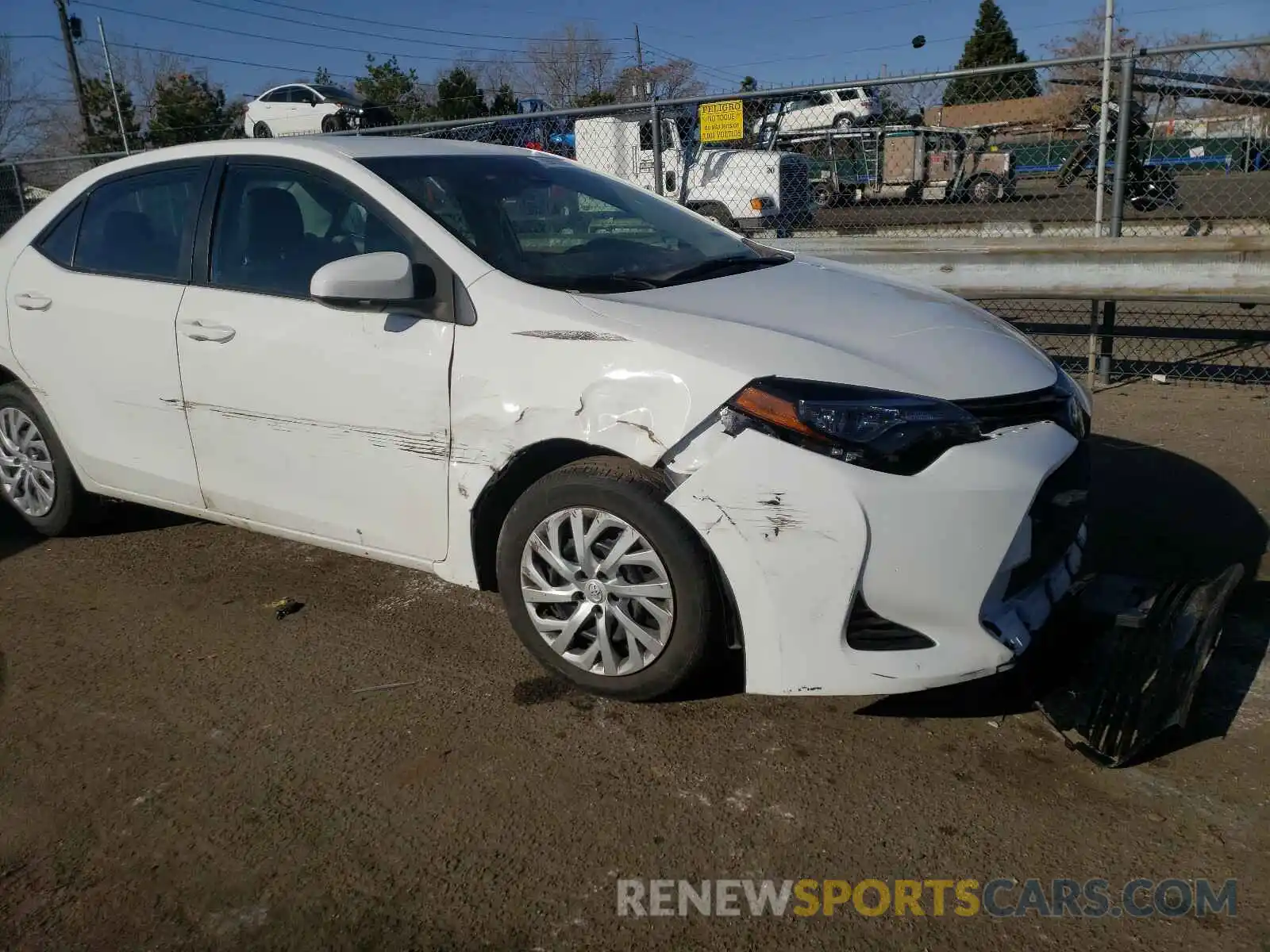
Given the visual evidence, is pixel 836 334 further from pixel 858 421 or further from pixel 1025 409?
pixel 1025 409

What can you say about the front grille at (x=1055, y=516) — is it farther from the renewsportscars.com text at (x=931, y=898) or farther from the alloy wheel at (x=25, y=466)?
the alloy wheel at (x=25, y=466)

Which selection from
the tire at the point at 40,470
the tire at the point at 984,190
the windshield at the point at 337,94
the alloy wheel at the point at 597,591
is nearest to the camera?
the alloy wheel at the point at 597,591

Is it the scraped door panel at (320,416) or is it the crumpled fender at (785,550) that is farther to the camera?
the scraped door panel at (320,416)

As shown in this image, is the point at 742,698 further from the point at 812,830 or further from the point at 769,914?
the point at 769,914

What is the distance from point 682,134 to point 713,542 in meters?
12.5

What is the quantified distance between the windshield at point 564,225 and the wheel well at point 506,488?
1.69 feet

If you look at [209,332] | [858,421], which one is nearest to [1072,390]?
[858,421]

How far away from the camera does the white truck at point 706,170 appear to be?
Answer: 1353cm

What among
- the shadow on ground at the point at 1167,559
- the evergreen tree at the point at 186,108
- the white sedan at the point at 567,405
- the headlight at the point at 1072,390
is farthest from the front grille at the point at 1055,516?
the evergreen tree at the point at 186,108

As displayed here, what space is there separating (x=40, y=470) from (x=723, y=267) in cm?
321

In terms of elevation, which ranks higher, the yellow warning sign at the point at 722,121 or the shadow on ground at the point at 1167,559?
the yellow warning sign at the point at 722,121

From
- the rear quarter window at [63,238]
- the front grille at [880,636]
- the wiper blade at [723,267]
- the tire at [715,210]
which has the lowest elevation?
the front grille at [880,636]

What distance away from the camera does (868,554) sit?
2.65m

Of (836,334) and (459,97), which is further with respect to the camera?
(459,97)
